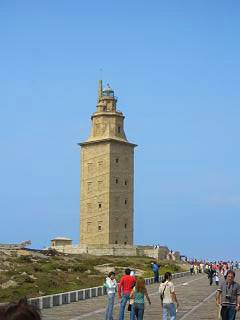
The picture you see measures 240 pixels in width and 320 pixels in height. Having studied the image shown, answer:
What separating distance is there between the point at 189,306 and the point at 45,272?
23538 millimetres

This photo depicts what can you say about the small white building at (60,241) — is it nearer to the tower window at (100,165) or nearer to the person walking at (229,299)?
the tower window at (100,165)

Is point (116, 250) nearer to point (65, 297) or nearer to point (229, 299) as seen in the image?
point (65, 297)

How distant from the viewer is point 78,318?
61.4 ft

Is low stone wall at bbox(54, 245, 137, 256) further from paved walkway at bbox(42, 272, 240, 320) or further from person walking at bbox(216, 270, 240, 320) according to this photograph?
person walking at bbox(216, 270, 240, 320)

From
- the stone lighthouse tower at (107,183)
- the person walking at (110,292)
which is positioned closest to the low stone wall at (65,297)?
the person walking at (110,292)

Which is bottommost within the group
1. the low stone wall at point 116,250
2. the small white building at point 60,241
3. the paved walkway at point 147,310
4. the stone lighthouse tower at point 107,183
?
the paved walkway at point 147,310

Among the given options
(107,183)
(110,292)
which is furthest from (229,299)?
(107,183)

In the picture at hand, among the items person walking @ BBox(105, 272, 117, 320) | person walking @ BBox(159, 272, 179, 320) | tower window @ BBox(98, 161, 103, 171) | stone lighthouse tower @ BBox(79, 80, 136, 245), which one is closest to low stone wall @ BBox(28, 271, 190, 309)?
person walking @ BBox(105, 272, 117, 320)

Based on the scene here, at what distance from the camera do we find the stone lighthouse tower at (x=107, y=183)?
86500 millimetres

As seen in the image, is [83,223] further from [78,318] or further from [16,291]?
[78,318]

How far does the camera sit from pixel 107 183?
3435 inches

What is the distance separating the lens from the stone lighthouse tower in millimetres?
86500

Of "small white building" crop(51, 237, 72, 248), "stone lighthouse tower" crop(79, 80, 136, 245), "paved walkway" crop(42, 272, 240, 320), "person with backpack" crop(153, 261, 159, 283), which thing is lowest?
"paved walkway" crop(42, 272, 240, 320)

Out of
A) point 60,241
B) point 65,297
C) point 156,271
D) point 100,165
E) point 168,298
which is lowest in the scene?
point 65,297
